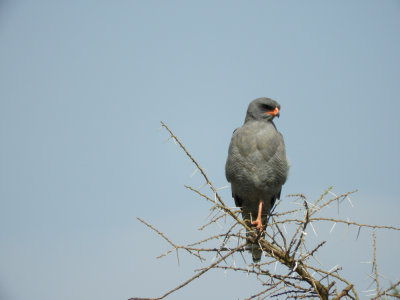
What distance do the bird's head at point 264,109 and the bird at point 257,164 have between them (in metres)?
0.08

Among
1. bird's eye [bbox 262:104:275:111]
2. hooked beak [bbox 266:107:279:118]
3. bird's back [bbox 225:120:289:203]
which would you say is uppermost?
bird's eye [bbox 262:104:275:111]

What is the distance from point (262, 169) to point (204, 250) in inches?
90.7

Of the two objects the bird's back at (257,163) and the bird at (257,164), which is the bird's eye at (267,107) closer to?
the bird at (257,164)

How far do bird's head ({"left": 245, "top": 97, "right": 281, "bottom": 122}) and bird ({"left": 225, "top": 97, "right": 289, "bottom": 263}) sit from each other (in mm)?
82

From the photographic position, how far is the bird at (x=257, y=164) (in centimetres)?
571

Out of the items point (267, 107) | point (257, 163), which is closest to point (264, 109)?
point (267, 107)

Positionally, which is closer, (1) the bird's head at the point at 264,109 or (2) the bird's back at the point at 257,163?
(2) the bird's back at the point at 257,163

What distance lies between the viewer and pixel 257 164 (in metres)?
5.71

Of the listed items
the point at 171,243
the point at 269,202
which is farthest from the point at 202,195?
the point at 269,202

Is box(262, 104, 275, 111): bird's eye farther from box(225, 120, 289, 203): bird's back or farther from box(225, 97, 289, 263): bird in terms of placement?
box(225, 120, 289, 203): bird's back

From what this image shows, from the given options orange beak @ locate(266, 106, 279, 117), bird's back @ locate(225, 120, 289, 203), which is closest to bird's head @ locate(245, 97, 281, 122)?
orange beak @ locate(266, 106, 279, 117)

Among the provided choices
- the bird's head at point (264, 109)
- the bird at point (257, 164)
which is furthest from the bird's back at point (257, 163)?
the bird's head at point (264, 109)

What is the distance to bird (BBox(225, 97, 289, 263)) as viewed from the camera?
571cm

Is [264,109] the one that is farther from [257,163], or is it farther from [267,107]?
[257,163]
